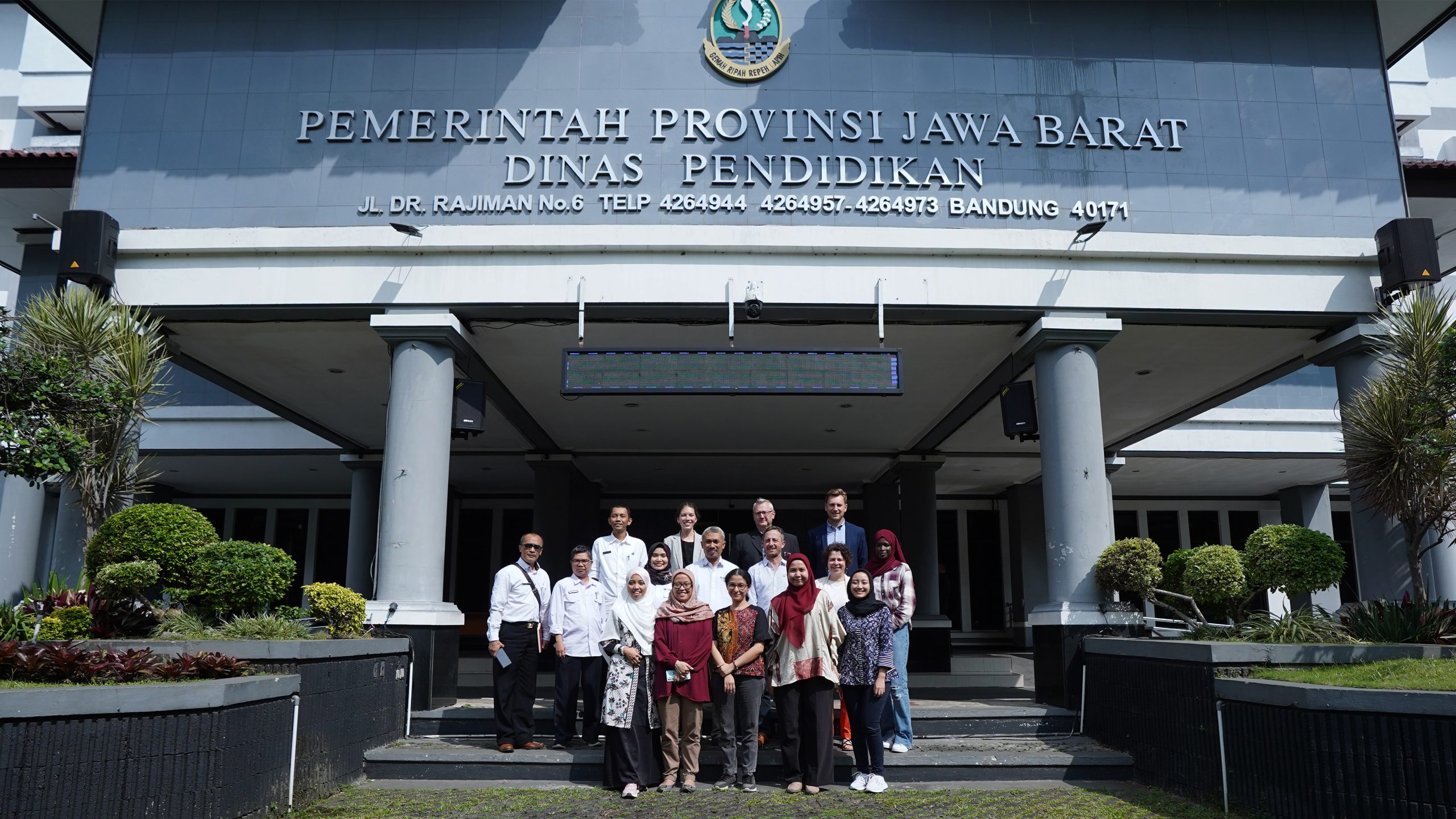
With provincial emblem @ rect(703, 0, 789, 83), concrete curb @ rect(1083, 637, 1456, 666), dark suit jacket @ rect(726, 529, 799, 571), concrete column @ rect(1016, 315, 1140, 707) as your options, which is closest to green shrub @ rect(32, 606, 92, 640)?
dark suit jacket @ rect(726, 529, 799, 571)

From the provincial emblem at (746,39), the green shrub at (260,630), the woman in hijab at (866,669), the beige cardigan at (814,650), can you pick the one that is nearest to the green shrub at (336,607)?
the green shrub at (260,630)

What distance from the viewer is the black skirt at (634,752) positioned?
6.60 m

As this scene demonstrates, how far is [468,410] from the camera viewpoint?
939 centimetres

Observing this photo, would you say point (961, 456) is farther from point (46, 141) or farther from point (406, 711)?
point (46, 141)

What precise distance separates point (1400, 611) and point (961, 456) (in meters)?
9.78

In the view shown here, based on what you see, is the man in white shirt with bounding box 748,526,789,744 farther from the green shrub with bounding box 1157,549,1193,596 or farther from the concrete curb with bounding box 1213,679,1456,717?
the green shrub with bounding box 1157,549,1193,596

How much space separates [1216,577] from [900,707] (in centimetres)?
254

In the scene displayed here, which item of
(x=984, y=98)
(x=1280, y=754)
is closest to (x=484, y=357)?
(x=984, y=98)

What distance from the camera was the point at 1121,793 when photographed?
6.70 metres

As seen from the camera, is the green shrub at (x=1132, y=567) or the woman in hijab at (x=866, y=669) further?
the green shrub at (x=1132, y=567)

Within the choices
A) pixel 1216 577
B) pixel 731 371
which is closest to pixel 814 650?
pixel 731 371

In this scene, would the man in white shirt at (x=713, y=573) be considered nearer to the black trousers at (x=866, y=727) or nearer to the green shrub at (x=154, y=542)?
the black trousers at (x=866, y=727)

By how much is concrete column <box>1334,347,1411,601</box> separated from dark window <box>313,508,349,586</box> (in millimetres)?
18982

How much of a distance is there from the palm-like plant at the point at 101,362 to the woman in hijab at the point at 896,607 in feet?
18.7
